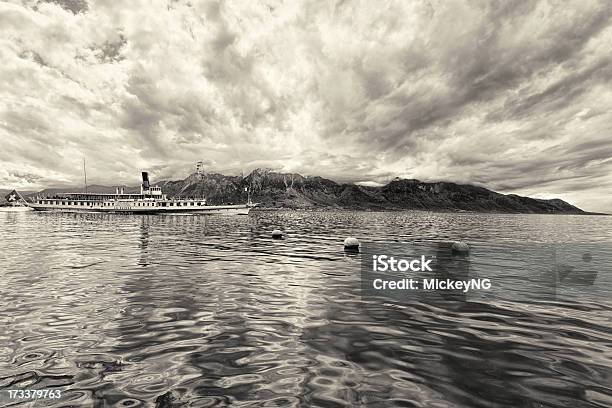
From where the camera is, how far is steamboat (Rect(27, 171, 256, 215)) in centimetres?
11519

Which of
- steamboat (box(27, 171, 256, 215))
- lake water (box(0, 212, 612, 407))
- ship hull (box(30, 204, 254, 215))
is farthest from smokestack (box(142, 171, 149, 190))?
lake water (box(0, 212, 612, 407))

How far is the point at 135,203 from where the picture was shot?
382 ft

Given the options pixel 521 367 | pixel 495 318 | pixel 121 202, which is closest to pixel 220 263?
pixel 495 318

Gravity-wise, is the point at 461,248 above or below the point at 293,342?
above

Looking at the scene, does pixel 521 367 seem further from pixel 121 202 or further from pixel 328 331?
pixel 121 202

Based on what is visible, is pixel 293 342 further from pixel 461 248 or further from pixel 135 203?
pixel 135 203

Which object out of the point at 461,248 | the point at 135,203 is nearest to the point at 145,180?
the point at 135,203

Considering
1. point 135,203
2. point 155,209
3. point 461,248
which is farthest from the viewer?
point 135,203

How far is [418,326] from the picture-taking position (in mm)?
10070

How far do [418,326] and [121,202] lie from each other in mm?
129885

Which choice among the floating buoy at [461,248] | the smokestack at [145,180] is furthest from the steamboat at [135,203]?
the floating buoy at [461,248]

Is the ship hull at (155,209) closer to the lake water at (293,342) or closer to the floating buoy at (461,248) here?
the lake water at (293,342)

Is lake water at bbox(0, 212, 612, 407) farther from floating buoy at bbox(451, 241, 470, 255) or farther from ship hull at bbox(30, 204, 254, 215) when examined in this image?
ship hull at bbox(30, 204, 254, 215)

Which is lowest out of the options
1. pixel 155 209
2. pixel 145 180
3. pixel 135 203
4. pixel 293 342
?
pixel 293 342
